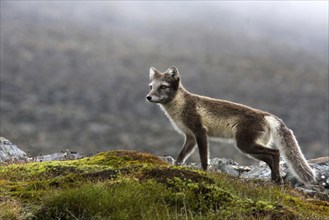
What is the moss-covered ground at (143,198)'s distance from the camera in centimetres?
722

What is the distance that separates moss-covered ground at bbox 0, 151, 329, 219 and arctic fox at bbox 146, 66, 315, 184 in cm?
307

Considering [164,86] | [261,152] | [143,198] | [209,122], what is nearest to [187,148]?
[209,122]

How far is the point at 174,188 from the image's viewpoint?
8078 mm

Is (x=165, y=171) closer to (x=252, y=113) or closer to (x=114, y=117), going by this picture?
(x=252, y=113)

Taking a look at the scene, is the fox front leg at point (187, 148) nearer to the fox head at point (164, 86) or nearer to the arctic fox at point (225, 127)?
the arctic fox at point (225, 127)

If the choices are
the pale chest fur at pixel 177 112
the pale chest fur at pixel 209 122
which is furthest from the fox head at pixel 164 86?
the pale chest fur at pixel 209 122

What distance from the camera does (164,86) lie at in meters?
13.8

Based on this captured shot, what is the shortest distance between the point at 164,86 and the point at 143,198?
6.51 metres

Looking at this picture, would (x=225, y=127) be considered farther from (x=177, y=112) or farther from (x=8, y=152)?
(x=8, y=152)

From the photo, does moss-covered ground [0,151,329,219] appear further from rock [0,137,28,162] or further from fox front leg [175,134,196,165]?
rock [0,137,28,162]

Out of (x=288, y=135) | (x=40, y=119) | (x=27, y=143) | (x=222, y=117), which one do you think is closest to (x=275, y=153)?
(x=288, y=135)

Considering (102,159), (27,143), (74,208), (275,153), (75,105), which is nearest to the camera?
(74,208)

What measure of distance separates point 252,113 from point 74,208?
→ 6.90 metres

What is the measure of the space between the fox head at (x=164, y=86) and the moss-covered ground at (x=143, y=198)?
4.35 metres
